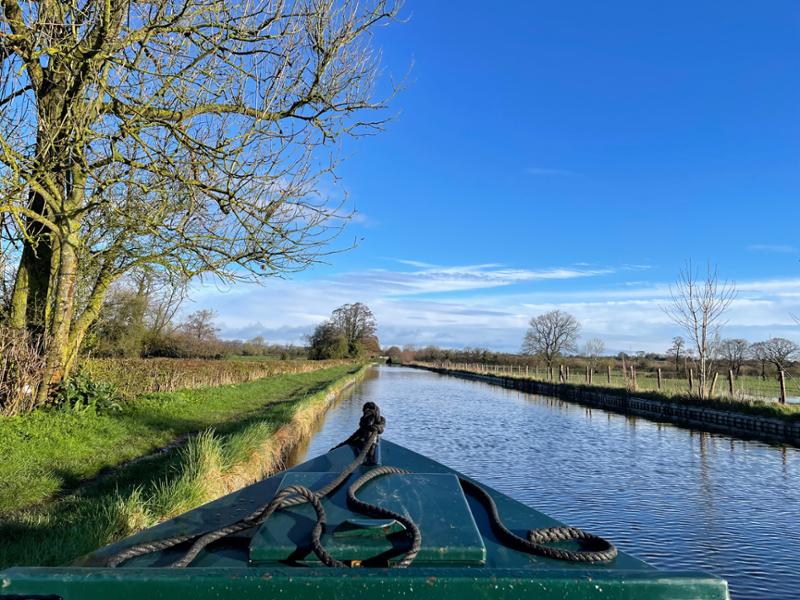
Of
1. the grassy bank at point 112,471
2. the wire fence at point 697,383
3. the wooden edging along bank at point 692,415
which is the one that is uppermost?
the wire fence at point 697,383

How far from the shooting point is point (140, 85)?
7957 millimetres

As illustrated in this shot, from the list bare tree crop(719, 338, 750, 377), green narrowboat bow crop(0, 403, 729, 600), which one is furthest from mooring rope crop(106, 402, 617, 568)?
bare tree crop(719, 338, 750, 377)

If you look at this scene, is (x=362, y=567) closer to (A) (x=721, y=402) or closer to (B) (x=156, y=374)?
(B) (x=156, y=374)

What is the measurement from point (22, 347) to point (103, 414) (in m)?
2.09

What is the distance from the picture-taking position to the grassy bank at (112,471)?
15.9 ft

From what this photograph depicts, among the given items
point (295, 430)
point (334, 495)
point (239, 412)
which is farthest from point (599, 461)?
point (334, 495)

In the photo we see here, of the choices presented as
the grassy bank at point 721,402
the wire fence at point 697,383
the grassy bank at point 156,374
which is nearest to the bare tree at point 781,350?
the wire fence at point 697,383

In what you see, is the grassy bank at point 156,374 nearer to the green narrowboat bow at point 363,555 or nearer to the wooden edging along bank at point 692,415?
the green narrowboat bow at point 363,555

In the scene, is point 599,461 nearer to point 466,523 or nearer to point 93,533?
point 93,533

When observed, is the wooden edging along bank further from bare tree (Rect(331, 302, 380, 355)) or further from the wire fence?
bare tree (Rect(331, 302, 380, 355))

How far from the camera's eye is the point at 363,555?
1766 millimetres

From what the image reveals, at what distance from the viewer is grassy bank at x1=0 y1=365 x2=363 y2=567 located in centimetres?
485

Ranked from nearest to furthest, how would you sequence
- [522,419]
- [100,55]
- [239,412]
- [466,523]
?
[466,523]
[100,55]
[239,412]
[522,419]

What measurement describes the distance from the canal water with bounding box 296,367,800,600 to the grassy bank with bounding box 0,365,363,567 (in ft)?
10.4
